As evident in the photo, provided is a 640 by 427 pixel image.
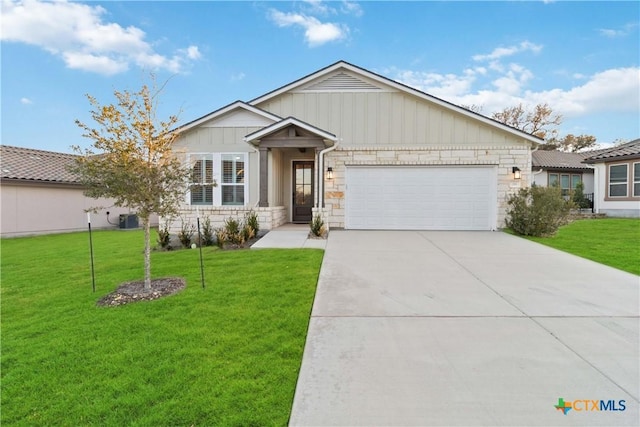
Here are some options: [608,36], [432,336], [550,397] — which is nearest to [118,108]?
[432,336]

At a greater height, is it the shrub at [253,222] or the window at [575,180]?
the window at [575,180]

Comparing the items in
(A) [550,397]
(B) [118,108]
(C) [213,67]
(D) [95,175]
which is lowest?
(A) [550,397]

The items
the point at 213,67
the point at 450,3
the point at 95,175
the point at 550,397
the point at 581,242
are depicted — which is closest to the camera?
the point at 550,397

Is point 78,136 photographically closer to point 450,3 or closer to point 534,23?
point 450,3

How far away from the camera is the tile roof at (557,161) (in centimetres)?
2038

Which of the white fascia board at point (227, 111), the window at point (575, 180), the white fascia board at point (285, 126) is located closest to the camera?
the white fascia board at point (285, 126)

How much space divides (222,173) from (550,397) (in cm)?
1043

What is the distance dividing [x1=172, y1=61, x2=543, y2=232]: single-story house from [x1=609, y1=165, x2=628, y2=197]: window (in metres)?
9.41

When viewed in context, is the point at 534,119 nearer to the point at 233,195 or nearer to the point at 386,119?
the point at 386,119

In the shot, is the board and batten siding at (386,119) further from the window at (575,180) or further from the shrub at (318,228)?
the window at (575,180)

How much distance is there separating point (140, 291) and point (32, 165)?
15044 millimetres

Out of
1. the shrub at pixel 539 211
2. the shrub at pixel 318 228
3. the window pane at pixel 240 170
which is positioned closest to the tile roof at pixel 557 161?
the shrub at pixel 539 211

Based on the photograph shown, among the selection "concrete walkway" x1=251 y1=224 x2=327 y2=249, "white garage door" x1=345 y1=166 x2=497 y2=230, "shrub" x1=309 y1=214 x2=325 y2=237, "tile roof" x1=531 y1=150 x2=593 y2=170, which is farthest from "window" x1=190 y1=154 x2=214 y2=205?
"tile roof" x1=531 y1=150 x2=593 y2=170

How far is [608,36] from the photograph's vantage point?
12.1 metres
